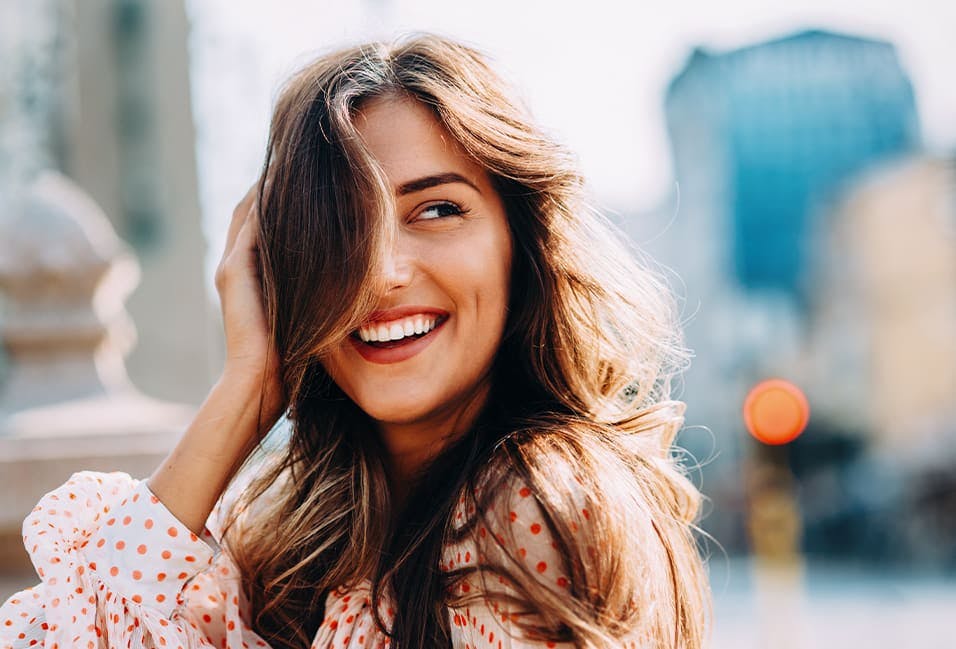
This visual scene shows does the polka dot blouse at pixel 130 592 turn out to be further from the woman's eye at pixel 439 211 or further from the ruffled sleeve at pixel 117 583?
the woman's eye at pixel 439 211

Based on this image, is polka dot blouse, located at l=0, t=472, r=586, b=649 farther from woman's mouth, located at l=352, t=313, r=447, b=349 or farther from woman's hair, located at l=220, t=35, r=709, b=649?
Answer: woman's mouth, located at l=352, t=313, r=447, b=349

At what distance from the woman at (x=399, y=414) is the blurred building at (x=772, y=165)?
37691 millimetres

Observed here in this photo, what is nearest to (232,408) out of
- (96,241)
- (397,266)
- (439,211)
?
(397,266)

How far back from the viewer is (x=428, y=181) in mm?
1875

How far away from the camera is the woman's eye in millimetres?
1889

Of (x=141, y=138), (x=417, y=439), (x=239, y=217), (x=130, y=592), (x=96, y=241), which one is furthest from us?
(x=141, y=138)

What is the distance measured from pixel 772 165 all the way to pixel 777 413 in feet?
106

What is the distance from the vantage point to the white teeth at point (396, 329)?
185cm

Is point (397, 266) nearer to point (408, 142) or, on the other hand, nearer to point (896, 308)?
point (408, 142)

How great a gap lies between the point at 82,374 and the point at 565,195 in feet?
8.99

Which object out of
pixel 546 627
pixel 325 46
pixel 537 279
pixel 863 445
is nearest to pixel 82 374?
pixel 325 46

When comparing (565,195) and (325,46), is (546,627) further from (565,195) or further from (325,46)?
(325,46)

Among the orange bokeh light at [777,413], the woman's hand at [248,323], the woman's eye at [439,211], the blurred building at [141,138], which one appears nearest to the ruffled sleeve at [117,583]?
the woman's hand at [248,323]

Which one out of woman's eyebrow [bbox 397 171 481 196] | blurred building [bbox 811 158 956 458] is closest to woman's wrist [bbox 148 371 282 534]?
woman's eyebrow [bbox 397 171 481 196]
